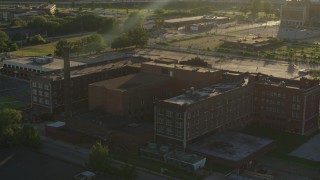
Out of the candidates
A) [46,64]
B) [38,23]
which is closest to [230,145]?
[46,64]

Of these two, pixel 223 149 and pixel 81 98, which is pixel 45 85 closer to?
pixel 81 98

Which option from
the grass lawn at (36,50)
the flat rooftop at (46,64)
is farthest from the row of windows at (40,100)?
the grass lawn at (36,50)

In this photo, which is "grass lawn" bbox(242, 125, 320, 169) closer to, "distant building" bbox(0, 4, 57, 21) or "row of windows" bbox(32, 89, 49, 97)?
"row of windows" bbox(32, 89, 49, 97)

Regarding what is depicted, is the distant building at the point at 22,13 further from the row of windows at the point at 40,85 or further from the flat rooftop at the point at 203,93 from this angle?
the flat rooftop at the point at 203,93

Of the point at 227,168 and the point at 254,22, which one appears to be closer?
the point at 227,168

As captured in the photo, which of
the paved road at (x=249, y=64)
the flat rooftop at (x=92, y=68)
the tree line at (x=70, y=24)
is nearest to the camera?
the flat rooftop at (x=92, y=68)

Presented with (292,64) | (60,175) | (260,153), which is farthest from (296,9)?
(60,175)

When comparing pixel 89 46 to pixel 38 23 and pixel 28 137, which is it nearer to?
pixel 38 23
